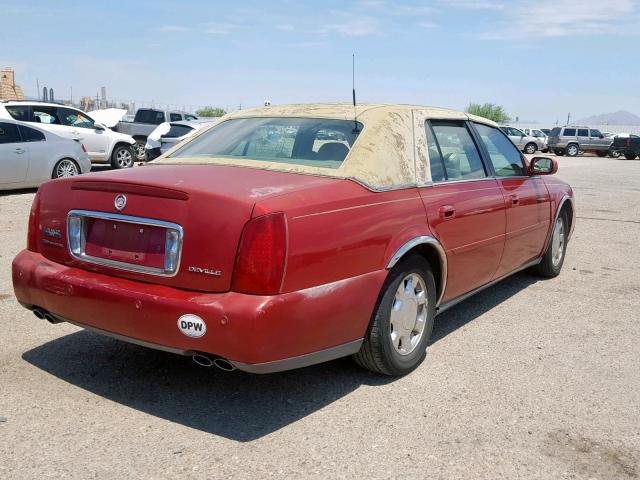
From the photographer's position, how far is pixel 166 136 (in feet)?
59.5

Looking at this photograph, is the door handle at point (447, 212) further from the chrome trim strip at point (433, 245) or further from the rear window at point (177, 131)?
the rear window at point (177, 131)

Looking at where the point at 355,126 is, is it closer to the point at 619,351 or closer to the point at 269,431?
the point at 269,431

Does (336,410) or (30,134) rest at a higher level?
(30,134)

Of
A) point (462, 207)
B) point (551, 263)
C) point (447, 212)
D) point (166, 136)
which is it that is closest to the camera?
point (447, 212)

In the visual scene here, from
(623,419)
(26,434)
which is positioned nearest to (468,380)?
(623,419)

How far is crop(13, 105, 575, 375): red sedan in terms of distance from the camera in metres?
3.13

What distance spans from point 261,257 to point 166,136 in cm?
1577

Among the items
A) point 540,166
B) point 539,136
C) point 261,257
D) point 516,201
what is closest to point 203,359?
point 261,257

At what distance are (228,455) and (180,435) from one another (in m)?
0.31

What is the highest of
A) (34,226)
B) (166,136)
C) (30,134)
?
(30,134)

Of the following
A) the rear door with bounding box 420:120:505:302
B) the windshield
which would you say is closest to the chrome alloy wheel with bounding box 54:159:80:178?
the windshield

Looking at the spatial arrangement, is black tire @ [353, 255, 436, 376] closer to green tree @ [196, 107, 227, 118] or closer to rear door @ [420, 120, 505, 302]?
rear door @ [420, 120, 505, 302]

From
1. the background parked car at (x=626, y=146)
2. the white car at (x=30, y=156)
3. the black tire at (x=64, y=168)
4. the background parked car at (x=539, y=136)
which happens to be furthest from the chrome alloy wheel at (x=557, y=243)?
the background parked car at (x=626, y=146)

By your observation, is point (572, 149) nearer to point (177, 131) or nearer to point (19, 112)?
point (177, 131)
